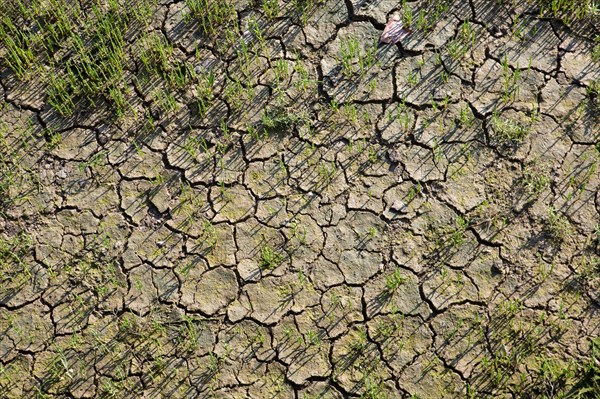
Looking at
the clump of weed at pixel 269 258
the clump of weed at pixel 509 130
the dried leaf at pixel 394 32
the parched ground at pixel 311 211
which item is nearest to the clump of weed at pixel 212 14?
the parched ground at pixel 311 211

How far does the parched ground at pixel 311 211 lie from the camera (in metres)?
4.22

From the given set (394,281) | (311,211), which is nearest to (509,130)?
(394,281)

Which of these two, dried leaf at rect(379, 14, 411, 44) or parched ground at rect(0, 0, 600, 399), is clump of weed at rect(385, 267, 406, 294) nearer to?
parched ground at rect(0, 0, 600, 399)

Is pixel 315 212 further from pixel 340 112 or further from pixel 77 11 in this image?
pixel 77 11

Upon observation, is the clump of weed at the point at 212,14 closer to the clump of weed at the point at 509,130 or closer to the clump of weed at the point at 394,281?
the clump of weed at the point at 509,130

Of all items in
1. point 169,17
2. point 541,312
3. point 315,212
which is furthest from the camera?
point 169,17

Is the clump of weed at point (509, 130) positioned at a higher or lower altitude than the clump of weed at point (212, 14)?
lower

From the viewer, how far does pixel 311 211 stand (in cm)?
467

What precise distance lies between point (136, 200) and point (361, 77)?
Result: 1.86m

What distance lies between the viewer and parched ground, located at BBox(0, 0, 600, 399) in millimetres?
4219

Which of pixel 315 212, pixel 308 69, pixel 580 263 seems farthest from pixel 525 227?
pixel 308 69

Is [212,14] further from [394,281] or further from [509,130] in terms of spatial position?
[394,281]

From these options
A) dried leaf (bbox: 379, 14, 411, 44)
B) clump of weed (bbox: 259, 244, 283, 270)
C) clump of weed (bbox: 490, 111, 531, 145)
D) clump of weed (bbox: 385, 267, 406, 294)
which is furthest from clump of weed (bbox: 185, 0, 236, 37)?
clump of weed (bbox: 385, 267, 406, 294)

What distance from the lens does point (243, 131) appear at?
500 cm
